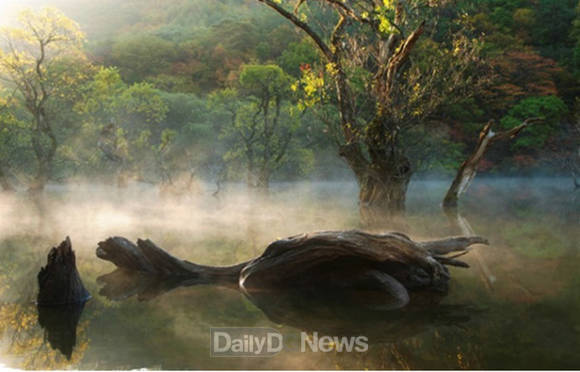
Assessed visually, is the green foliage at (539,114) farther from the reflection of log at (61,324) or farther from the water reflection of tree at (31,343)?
Result: the water reflection of tree at (31,343)

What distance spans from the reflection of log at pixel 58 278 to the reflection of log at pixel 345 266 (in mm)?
2180

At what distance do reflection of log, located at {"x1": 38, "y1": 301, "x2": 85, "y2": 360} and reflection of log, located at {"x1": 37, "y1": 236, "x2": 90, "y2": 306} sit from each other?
14 centimetres

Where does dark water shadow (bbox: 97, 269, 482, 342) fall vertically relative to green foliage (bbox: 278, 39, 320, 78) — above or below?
below

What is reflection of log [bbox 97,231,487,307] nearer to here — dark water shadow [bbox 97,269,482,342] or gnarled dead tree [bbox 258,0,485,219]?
dark water shadow [bbox 97,269,482,342]

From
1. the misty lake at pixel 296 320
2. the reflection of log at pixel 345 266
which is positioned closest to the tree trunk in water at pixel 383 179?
the misty lake at pixel 296 320

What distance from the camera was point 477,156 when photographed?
2162 centimetres

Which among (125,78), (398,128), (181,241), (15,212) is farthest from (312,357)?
(125,78)

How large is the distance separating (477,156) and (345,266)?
1502 centimetres

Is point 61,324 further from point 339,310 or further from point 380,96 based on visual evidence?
point 380,96

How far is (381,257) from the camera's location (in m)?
7.98

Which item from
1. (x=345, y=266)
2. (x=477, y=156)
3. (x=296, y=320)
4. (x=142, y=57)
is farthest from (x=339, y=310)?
(x=142, y=57)

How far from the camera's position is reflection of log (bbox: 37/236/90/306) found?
732 centimetres

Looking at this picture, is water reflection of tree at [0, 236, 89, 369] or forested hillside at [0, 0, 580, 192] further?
forested hillside at [0, 0, 580, 192]

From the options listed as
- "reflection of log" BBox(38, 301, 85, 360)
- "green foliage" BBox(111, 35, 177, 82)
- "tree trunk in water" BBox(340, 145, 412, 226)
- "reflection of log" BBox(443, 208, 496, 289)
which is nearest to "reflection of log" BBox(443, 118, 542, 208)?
"reflection of log" BBox(443, 208, 496, 289)
